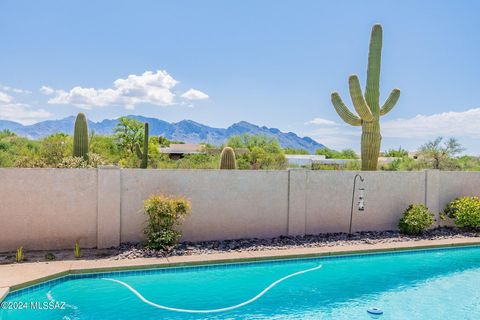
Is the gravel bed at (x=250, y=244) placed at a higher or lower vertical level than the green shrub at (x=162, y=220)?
lower

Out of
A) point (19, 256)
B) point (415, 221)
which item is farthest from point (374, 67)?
point (19, 256)

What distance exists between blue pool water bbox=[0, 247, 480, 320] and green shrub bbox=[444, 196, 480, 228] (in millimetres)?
3084

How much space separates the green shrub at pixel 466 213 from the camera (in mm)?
12312

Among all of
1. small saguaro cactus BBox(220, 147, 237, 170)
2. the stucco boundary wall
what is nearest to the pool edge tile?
the stucco boundary wall

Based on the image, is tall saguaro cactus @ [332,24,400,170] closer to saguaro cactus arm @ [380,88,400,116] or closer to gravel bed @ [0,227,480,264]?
saguaro cactus arm @ [380,88,400,116]

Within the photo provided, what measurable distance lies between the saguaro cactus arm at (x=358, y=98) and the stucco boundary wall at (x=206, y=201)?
2471 mm

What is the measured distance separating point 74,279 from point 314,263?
496 cm

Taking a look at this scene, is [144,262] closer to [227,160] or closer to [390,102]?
[227,160]

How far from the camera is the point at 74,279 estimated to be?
7652mm

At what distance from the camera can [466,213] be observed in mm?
12344

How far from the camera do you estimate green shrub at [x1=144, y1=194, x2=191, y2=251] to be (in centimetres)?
903

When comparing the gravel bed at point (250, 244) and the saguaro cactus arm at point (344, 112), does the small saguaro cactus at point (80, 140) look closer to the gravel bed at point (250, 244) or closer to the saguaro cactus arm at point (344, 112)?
the gravel bed at point (250, 244)

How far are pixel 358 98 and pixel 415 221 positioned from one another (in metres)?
4.33

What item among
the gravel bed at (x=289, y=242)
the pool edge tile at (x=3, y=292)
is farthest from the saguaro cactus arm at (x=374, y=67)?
the pool edge tile at (x=3, y=292)
